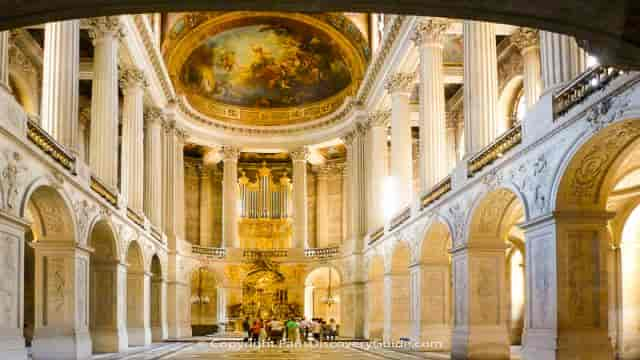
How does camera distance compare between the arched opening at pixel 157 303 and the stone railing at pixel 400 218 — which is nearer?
the stone railing at pixel 400 218

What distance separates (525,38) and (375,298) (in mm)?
15660

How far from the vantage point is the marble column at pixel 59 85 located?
23.3 meters

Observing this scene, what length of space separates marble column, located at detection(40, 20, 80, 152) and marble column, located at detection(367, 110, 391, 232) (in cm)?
2029

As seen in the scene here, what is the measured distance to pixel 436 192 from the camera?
92.6 ft

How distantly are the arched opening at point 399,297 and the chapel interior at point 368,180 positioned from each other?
84 millimetres

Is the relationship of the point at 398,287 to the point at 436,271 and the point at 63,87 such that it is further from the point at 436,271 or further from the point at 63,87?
the point at 63,87

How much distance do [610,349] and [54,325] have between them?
13890 millimetres

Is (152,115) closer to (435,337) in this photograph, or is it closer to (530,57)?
(530,57)

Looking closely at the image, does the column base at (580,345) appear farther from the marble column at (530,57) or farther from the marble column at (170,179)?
the marble column at (170,179)

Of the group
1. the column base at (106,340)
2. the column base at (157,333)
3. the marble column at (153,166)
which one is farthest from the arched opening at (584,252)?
the column base at (157,333)

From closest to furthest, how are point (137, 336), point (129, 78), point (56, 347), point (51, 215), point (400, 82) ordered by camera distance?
point (51, 215) → point (56, 347) → point (137, 336) → point (129, 78) → point (400, 82)

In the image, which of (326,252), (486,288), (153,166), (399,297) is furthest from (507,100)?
(326,252)

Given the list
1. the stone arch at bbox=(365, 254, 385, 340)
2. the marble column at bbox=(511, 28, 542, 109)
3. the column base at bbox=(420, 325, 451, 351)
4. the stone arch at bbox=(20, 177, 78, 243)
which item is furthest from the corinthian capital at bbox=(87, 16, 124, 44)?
the stone arch at bbox=(365, 254, 385, 340)

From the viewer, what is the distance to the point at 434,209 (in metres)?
28.0
